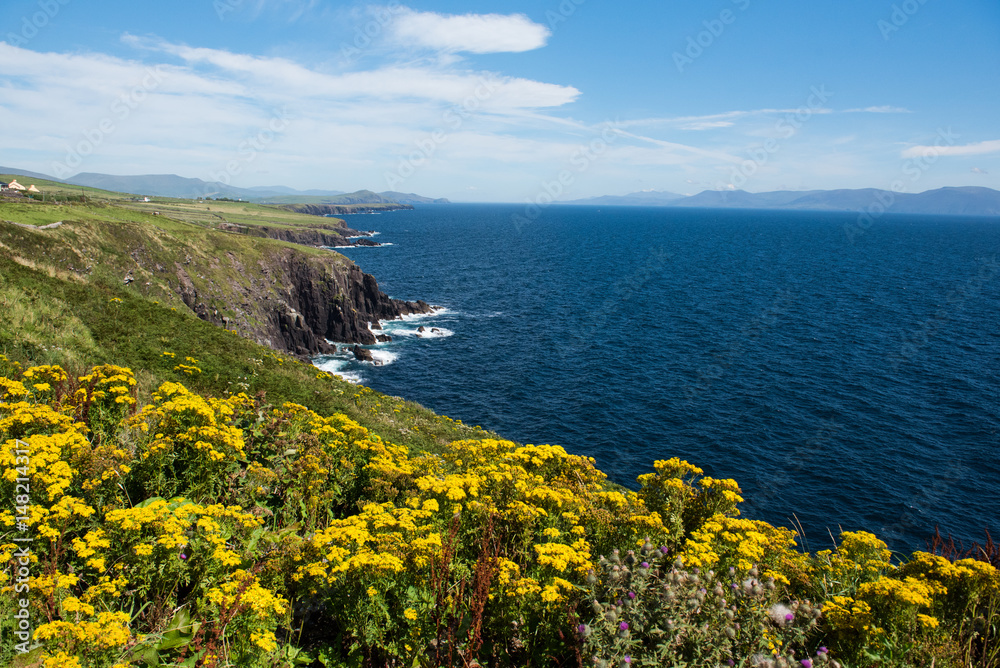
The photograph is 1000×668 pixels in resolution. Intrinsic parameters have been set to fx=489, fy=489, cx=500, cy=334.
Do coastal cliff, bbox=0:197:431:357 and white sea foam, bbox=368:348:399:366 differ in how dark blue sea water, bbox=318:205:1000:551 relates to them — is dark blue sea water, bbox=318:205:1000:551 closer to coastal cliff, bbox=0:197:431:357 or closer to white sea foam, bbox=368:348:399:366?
white sea foam, bbox=368:348:399:366

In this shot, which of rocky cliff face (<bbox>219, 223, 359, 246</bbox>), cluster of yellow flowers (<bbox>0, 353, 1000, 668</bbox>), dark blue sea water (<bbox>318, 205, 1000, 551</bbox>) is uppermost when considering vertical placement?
rocky cliff face (<bbox>219, 223, 359, 246</bbox>)

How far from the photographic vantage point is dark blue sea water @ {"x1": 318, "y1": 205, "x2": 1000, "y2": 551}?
3822cm

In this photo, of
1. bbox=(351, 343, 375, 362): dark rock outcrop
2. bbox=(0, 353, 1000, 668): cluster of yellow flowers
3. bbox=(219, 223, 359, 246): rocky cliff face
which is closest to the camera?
bbox=(0, 353, 1000, 668): cluster of yellow flowers

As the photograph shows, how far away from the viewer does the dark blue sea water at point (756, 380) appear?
38219 mm

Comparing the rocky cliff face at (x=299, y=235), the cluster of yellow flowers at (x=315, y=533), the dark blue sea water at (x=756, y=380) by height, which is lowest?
the dark blue sea water at (x=756, y=380)

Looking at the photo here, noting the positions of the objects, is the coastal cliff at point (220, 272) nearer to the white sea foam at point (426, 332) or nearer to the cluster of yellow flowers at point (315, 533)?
the white sea foam at point (426, 332)

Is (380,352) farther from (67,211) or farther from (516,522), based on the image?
(516,522)

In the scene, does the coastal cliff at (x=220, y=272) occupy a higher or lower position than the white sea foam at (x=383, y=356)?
higher

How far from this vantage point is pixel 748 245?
191 m

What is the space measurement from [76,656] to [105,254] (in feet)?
174

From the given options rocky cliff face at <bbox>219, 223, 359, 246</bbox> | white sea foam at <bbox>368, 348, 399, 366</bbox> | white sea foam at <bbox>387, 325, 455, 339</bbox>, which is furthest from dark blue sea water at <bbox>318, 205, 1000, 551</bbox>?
rocky cliff face at <bbox>219, 223, 359, 246</bbox>

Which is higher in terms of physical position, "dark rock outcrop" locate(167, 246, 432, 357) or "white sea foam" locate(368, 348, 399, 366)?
"dark rock outcrop" locate(167, 246, 432, 357)

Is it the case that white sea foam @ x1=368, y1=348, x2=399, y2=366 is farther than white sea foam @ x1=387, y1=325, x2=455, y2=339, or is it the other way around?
white sea foam @ x1=387, y1=325, x2=455, y2=339

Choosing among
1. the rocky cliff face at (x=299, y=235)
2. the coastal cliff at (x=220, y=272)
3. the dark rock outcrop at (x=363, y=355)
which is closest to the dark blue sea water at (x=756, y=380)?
the dark rock outcrop at (x=363, y=355)
